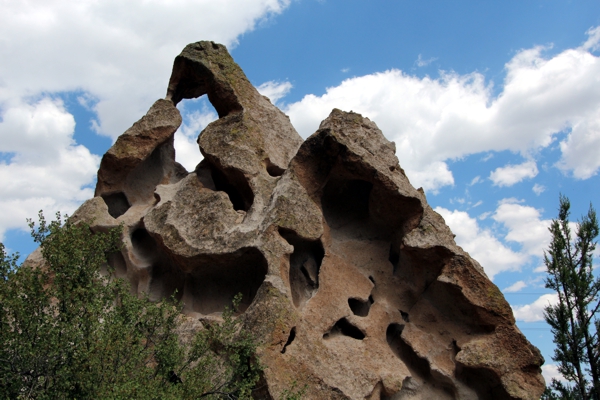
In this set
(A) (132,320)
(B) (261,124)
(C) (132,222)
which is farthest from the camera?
(B) (261,124)

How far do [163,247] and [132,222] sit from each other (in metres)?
1.21

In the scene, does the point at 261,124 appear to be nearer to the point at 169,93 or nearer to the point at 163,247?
the point at 169,93

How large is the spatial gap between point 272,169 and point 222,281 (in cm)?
247

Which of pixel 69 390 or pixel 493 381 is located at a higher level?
pixel 493 381

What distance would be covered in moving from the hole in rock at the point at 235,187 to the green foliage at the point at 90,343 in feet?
10.1

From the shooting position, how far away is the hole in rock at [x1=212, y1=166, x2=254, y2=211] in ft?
34.1

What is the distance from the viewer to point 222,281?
9781mm

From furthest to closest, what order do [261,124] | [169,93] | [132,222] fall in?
[169,93], [261,124], [132,222]

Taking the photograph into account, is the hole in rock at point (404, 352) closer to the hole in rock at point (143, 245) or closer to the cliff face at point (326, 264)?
the cliff face at point (326, 264)

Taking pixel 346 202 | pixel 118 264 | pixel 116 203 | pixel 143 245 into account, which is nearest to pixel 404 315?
pixel 346 202

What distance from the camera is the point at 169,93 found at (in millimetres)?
12500

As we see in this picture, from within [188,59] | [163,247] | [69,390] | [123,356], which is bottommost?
[69,390]

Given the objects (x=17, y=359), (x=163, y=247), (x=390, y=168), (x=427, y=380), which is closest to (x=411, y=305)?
(x=427, y=380)

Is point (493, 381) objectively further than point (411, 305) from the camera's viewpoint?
No
